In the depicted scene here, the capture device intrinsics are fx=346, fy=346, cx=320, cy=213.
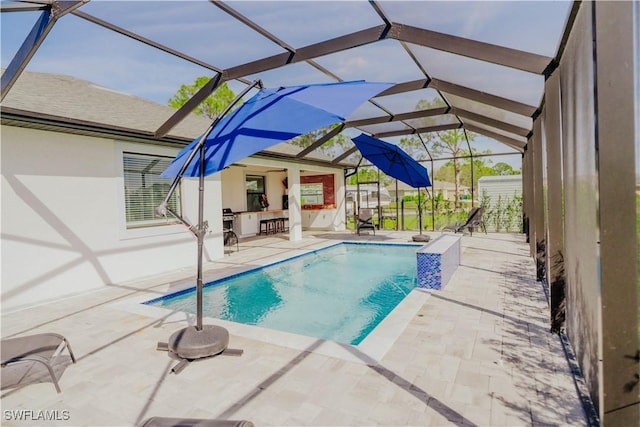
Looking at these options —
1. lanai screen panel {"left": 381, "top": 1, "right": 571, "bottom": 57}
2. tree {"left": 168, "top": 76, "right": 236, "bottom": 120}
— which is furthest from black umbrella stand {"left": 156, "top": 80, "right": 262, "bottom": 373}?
tree {"left": 168, "top": 76, "right": 236, "bottom": 120}

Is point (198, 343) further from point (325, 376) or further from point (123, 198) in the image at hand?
point (123, 198)

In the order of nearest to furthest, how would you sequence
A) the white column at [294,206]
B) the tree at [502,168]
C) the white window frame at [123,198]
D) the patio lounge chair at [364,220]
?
the white window frame at [123,198] → the white column at [294,206] → the patio lounge chair at [364,220] → the tree at [502,168]

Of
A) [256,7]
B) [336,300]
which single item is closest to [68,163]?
[256,7]

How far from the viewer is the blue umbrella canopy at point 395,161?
1108 centimetres

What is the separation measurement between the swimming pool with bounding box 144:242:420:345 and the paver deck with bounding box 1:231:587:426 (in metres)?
0.99

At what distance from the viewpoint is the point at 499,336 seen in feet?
13.5

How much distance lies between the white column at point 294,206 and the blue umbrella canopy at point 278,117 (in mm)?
9319

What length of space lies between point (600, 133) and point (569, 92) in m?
1.55

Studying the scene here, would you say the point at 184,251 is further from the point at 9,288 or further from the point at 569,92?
the point at 569,92

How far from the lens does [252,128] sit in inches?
156

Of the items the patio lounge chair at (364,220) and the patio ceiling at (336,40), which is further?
the patio lounge chair at (364,220)

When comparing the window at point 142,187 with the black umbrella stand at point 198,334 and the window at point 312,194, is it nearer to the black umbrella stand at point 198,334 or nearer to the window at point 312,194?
the black umbrella stand at point 198,334

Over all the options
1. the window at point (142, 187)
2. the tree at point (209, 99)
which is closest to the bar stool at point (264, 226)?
the window at point (142, 187)

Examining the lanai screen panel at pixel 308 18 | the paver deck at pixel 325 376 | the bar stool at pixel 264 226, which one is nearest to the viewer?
the paver deck at pixel 325 376
